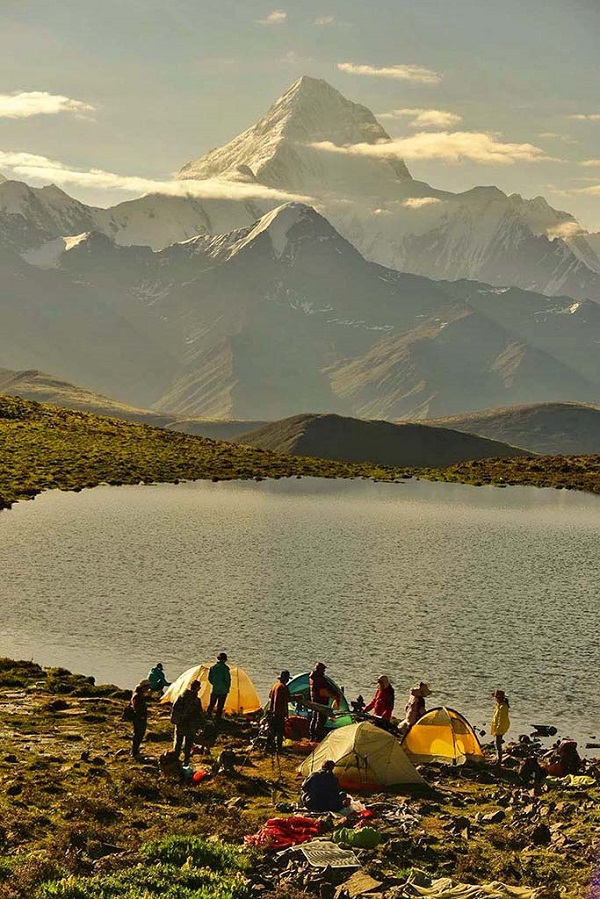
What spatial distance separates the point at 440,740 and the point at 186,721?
8.57 m

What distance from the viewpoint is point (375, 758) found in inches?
1238

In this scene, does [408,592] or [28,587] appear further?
[408,592]

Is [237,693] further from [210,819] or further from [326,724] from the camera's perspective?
[210,819]

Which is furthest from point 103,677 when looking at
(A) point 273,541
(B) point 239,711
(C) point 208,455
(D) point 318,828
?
(C) point 208,455

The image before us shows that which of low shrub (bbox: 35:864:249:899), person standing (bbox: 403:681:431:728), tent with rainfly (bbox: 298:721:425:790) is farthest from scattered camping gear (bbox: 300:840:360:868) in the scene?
person standing (bbox: 403:681:431:728)

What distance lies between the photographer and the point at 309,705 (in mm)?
36812

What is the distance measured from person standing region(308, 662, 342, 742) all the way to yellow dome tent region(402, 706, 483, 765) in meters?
2.90

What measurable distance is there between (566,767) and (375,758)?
21.1ft

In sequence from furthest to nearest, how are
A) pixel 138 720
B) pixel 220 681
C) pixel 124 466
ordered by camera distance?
pixel 124 466 → pixel 220 681 → pixel 138 720

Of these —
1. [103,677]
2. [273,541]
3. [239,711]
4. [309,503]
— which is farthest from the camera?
[309,503]

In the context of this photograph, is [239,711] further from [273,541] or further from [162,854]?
[273,541]

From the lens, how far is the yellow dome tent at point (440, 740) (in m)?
35.0

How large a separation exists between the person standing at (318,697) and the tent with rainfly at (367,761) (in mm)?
4317

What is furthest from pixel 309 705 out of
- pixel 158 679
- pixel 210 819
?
pixel 210 819
